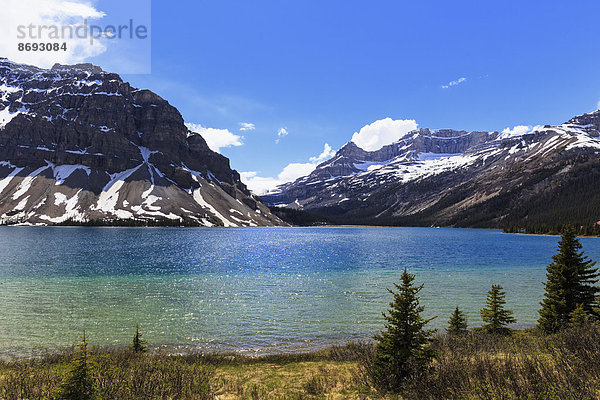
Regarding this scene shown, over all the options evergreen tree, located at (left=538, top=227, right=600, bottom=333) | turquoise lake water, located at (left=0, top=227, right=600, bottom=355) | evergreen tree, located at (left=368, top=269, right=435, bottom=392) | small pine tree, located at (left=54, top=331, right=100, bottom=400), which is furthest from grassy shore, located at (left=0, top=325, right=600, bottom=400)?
turquoise lake water, located at (left=0, top=227, right=600, bottom=355)

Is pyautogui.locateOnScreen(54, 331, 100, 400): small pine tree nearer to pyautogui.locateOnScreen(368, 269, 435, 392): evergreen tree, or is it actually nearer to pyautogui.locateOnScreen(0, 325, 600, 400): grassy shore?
pyautogui.locateOnScreen(0, 325, 600, 400): grassy shore

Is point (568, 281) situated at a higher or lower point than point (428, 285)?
higher

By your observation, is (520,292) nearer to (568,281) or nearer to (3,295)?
(568,281)

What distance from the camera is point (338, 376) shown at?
16.4 m

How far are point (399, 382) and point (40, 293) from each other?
46205mm

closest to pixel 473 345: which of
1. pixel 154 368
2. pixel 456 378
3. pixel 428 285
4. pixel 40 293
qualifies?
pixel 456 378

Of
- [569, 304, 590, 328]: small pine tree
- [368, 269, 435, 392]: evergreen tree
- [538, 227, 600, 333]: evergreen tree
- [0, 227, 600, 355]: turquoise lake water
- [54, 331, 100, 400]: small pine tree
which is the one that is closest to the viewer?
[54, 331, 100, 400]: small pine tree

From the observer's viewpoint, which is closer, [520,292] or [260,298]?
[260,298]

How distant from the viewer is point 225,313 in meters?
33.5

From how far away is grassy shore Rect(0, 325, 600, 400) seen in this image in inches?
454

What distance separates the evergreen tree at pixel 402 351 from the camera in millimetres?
14562

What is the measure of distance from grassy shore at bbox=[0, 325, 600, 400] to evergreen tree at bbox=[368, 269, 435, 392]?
2.03 feet

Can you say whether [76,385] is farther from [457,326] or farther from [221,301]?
[221,301]

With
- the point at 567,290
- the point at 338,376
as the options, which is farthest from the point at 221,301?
the point at 567,290
